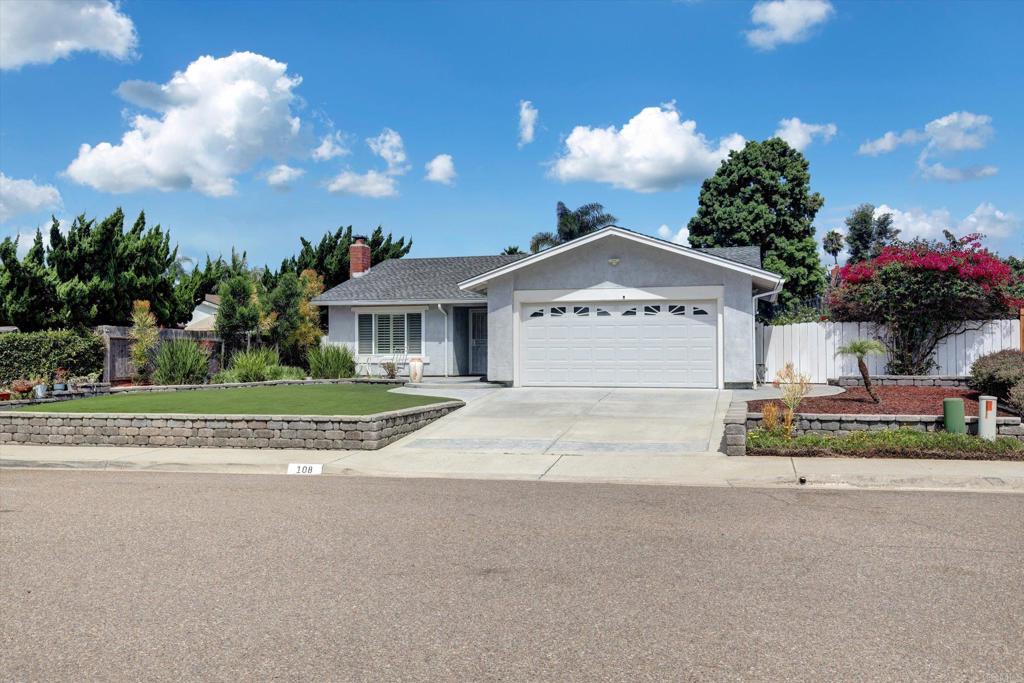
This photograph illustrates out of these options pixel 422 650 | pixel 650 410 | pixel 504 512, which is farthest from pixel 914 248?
pixel 422 650

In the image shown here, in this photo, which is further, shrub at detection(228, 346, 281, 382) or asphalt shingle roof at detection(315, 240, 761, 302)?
asphalt shingle roof at detection(315, 240, 761, 302)

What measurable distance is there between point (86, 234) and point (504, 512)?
2243 centimetres

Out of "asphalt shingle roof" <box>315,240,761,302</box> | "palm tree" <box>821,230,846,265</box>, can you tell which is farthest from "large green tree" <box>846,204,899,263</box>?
"asphalt shingle roof" <box>315,240,761,302</box>

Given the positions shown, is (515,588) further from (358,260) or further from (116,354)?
(358,260)

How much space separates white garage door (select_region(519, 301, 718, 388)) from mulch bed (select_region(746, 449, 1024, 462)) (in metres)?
8.54

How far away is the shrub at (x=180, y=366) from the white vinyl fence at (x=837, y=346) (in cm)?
1554

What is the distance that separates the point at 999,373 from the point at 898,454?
15.6ft

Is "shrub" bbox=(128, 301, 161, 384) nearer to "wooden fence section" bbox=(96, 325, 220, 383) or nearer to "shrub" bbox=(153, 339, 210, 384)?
"wooden fence section" bbox=(96, 325, 220, 383)

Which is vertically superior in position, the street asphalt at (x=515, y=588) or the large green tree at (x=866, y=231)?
the large green tree at (x=866, y=231)

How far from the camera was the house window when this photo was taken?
26.9 metres

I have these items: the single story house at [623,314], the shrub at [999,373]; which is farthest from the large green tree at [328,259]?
the shrub at [999,373]

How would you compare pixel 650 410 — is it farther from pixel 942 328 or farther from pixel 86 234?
pixel 86 234

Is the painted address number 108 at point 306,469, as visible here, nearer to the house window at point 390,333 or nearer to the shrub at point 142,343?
the house window at point 390,333

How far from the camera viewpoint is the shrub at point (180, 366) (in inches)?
928
